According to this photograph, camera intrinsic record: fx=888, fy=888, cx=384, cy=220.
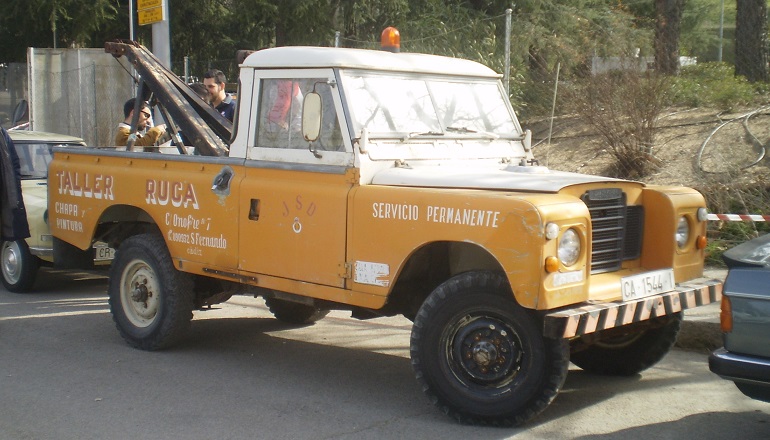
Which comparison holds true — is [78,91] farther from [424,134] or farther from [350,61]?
[424,134]

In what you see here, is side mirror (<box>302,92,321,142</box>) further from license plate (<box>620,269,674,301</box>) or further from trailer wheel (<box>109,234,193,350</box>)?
license plate (<box>620,269,674,301</box>)

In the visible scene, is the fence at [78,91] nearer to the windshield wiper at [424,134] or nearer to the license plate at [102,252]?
the license plate at [102,252]

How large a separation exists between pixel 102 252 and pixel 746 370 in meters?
→ 6.42

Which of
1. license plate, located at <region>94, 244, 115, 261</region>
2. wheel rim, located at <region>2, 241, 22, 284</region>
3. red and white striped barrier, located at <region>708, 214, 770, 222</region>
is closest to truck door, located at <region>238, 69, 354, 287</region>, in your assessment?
license plate, located at <region>94, 244, 115, 261</region>

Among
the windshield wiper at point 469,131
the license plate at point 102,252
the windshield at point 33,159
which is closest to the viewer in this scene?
the windshield wiper at point 469,131

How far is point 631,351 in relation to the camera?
6.25m

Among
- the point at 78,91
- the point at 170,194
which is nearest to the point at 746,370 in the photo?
the point at 170,194

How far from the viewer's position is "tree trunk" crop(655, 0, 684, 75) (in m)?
12.5

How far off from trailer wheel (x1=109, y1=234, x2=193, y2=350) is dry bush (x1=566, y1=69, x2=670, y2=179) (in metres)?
6.52

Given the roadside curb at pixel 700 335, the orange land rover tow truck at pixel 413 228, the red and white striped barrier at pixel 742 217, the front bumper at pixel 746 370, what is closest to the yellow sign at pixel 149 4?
the orange land rover tow truck at pixel 413 228

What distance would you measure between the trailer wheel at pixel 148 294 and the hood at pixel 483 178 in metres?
2.10

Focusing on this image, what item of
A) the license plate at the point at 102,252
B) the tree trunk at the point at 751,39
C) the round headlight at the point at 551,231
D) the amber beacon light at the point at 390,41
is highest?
the tree trunk at the point at 751,39

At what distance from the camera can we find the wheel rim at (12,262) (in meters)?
9.24

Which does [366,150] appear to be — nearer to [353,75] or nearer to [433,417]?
[353,75]
